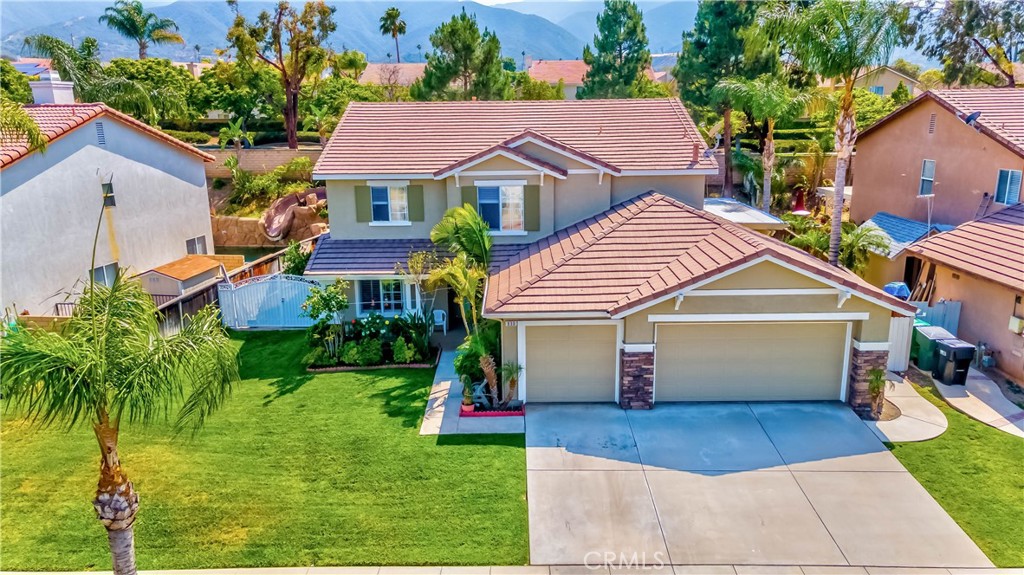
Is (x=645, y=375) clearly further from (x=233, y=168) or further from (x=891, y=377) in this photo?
(x=233, y=168)

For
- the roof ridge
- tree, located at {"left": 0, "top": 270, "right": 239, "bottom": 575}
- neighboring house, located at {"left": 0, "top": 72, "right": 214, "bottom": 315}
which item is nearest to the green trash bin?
the roof ridge

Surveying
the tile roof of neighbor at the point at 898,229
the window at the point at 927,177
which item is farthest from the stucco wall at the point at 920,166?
the tile roof of neighbor at the point at 898,229

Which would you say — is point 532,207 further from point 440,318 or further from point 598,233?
point 440,318

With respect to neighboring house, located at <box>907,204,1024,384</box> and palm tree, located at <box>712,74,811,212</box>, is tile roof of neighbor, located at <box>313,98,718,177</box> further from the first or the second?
neighboring house, located at <box>907,204,1024,384</box>

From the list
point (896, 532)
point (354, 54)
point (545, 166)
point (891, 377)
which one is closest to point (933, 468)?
point (896, 532)

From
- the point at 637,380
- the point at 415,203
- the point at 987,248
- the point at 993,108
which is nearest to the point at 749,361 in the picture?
the point at 637,380

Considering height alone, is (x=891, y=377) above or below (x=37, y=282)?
below
